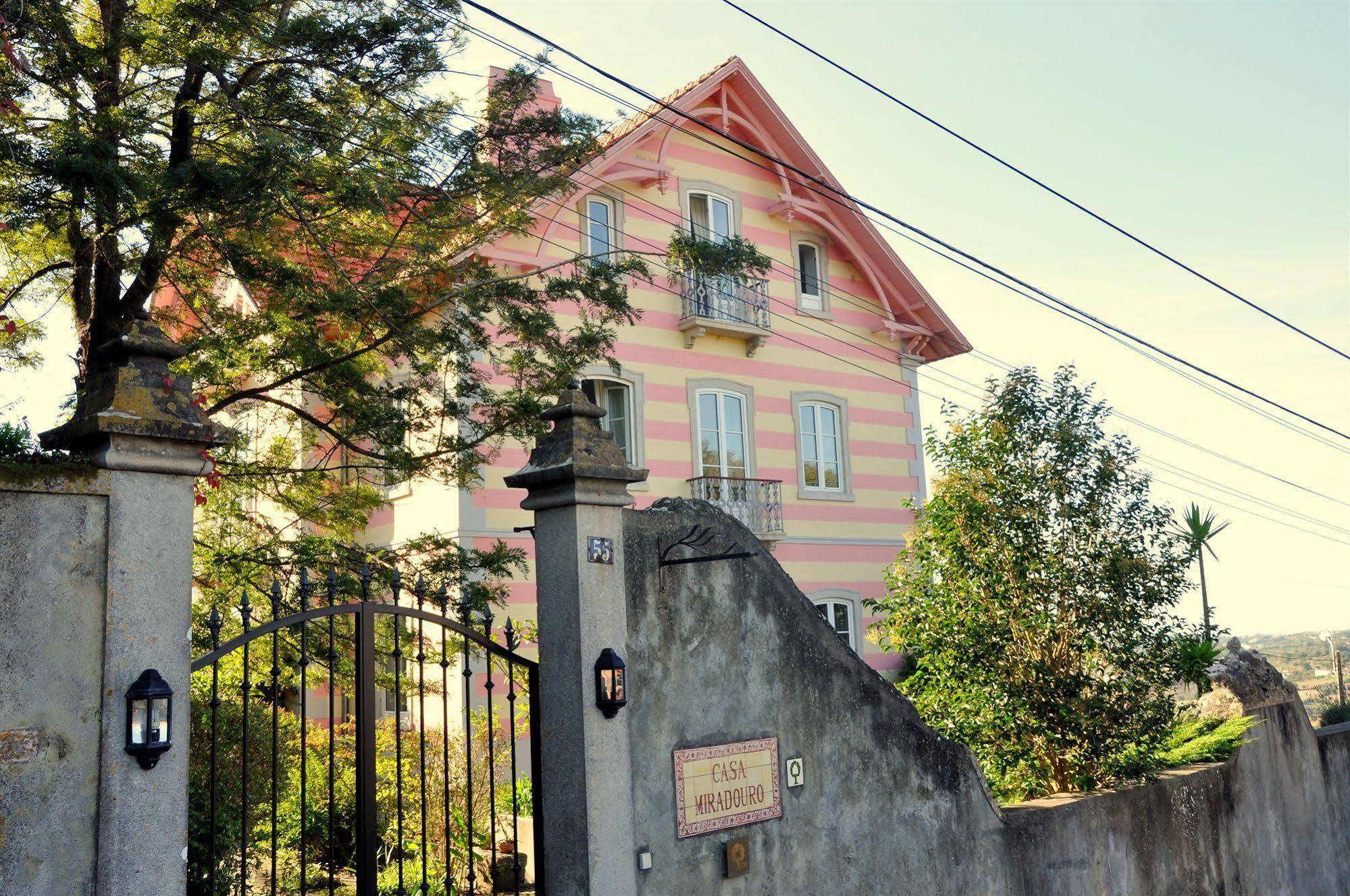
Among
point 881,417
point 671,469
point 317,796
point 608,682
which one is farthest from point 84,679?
point 881,417

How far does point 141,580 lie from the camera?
4422mm

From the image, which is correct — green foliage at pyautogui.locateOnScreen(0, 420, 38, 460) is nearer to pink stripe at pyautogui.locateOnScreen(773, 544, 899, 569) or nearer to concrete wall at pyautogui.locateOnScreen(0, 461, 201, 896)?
concrete wall at pyautogui.locateOnScreen(0, 461, 201, 896)

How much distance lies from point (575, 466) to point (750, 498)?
13205 mm

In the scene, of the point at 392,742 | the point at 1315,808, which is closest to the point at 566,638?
the point at 392,742

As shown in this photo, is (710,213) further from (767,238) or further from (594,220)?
(594,220)

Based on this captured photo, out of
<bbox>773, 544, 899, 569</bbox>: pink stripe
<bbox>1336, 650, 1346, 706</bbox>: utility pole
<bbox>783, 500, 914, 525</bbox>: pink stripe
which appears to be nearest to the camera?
<bbox>773, 544, 899, 569</bbox>: pink stripe

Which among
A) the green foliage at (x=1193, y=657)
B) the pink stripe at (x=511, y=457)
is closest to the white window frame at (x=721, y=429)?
the pink stripe at (x=511, y=457)

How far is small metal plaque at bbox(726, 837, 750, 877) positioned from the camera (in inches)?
251

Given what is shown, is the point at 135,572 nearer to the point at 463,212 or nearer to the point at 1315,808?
the point at 463,212

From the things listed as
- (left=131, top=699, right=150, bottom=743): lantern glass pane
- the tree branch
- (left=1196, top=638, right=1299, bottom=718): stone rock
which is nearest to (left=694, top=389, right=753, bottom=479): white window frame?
(left=1196, top=638, right=1299, bottom=718): stone rock

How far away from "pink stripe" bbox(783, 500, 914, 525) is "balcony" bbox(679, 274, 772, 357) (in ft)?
9.41

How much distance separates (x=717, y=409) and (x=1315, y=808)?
1039 cm

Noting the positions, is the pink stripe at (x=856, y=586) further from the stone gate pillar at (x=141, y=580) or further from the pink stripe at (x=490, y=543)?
the stone gate pillar at (x=141, y=580)

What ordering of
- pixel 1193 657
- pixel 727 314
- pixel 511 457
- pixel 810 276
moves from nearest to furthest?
pixel 1193 657 → pixel 511 457 → pixel 727 314 → pixel 810 276
